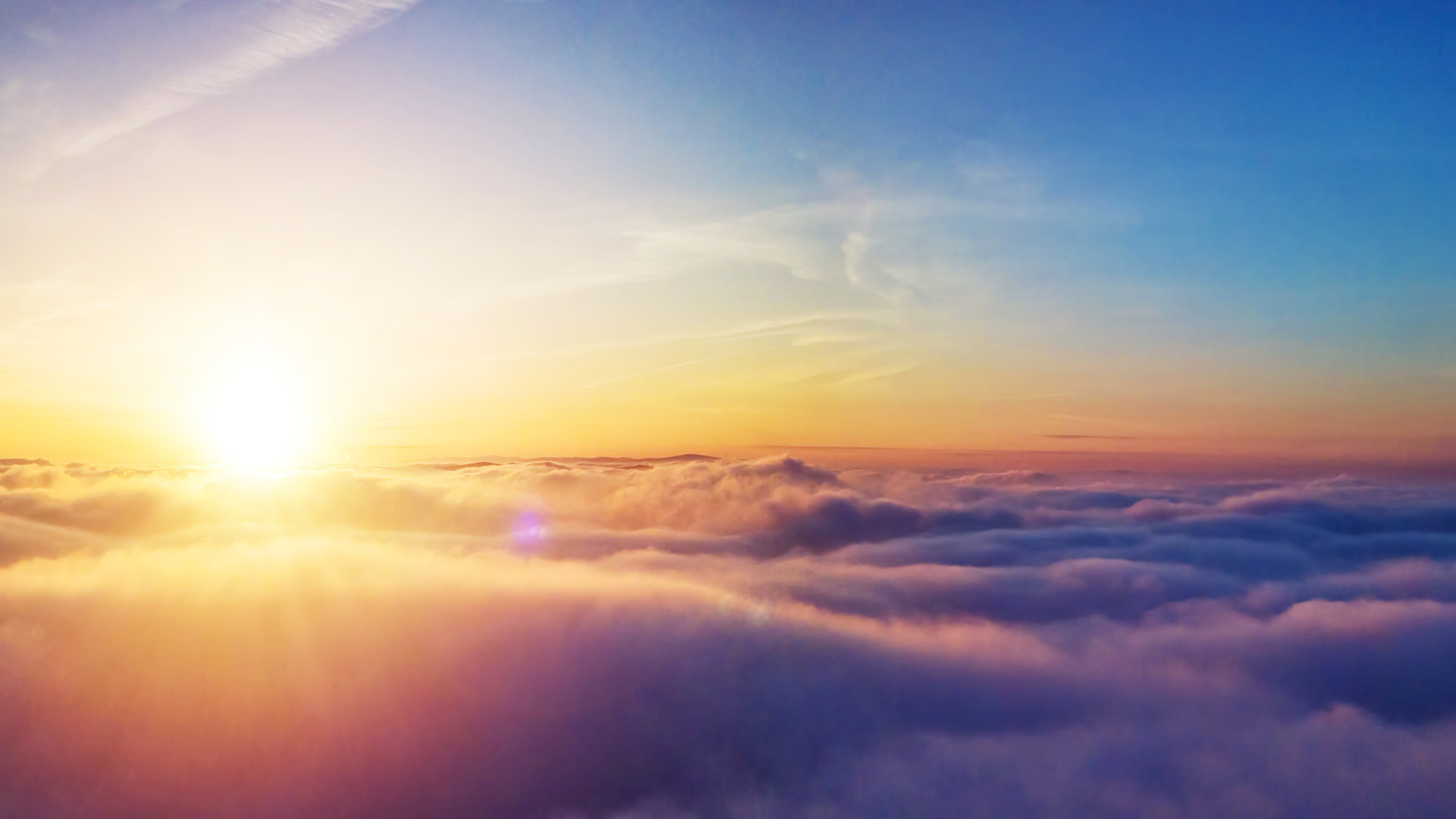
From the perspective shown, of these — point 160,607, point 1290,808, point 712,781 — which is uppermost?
point 160,607

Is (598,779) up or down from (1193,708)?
down

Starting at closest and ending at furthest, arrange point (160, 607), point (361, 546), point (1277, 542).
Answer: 1. point (160, 607)
2. point (361, 546)
3. point (1277, 542)

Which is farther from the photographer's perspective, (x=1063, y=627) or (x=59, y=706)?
(x=1063, y=627)

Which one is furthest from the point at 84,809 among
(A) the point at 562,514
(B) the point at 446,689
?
(A) the point at 562,514

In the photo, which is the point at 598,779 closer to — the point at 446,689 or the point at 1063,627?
the point at 446,689

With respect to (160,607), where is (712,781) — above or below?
below

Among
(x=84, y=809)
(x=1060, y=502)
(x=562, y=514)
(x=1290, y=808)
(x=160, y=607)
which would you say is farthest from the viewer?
(x=562, y=514)

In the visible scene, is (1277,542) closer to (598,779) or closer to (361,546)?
(598,779)

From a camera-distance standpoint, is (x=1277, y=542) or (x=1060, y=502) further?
(x=1060, y=502)

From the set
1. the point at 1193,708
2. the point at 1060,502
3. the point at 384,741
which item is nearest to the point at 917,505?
the point at 1060,502
